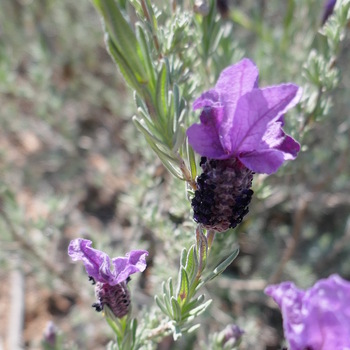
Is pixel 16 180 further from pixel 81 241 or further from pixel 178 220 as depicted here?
pixel 81 241

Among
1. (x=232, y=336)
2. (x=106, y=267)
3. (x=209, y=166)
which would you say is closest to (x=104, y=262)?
(x=106, y=267)

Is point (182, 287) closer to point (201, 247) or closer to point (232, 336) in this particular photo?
point (201, 247)

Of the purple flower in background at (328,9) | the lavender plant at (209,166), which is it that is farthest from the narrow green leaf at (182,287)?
the purple flower in background at (328,9)

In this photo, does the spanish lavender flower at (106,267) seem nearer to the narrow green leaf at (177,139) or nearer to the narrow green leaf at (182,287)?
the narrow green leaf at (182,287)

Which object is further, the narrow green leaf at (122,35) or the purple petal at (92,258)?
the purple petal at (92,258)

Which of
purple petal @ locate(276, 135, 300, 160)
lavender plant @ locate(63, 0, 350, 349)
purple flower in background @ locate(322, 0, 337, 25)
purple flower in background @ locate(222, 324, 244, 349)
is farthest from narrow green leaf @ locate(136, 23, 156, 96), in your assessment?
purple flower in background @ locate(322, 0, 337, 25)
